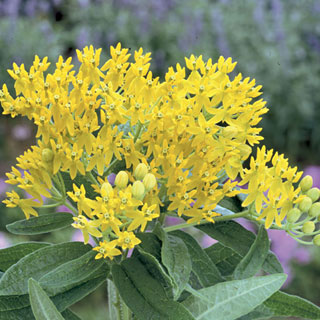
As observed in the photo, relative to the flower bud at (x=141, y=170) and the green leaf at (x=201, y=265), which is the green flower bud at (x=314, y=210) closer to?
the green leaf at (x=201, y=265)

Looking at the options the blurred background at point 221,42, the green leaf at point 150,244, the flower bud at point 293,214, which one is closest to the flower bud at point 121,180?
the green leaf at point 150,244

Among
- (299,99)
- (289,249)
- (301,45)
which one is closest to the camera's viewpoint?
(289,249)

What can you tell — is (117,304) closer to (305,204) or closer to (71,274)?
(71,274)

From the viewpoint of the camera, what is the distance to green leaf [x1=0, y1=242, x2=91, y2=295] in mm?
1031

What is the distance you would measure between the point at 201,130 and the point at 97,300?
2691mm

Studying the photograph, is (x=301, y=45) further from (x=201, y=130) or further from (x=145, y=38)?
(x=201, y=130)

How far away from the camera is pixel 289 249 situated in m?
3.38

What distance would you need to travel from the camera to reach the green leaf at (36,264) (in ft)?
3.38

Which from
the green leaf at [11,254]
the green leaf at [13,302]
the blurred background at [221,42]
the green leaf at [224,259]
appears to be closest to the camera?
the green leaf at [13,302]

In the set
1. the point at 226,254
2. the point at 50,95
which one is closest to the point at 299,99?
the point at 226,254

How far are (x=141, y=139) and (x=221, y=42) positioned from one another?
4048mm

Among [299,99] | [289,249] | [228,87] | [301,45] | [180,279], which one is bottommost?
[289,249]

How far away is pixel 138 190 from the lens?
963 millimetres

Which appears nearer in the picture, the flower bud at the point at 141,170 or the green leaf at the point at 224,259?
the flower bud at the point at 141,170
